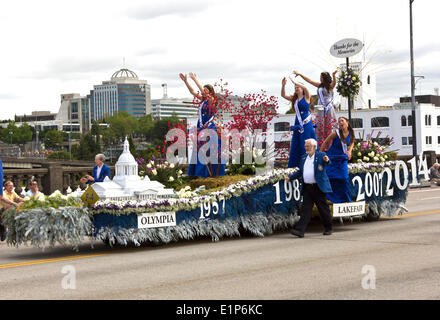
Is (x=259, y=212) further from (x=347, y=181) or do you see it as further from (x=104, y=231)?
(x=104, y=231)

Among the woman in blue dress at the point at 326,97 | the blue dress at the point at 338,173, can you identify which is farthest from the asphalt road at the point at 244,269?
the woman in blue dress at the point at 326,97

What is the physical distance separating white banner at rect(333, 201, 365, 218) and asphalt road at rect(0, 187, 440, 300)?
0.45 m

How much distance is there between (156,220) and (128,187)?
100cm

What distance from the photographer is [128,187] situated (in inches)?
501

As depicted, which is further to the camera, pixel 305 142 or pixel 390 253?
pixel 305 142

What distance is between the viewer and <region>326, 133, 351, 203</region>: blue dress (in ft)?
47.1

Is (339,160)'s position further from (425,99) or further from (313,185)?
(425,99)

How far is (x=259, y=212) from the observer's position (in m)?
13.5

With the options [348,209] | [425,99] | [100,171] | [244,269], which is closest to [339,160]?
[348,209]

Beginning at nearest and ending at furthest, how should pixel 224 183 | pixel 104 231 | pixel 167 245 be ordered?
pixel 104 231
pixel 167 245
pixel 224 183

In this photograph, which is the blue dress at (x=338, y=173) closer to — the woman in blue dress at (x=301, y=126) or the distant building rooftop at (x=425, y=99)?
the woman in blue dress at (x=301, y=126)

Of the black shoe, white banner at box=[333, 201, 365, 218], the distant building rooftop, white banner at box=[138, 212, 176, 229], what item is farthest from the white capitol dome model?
the distant building rooftop
